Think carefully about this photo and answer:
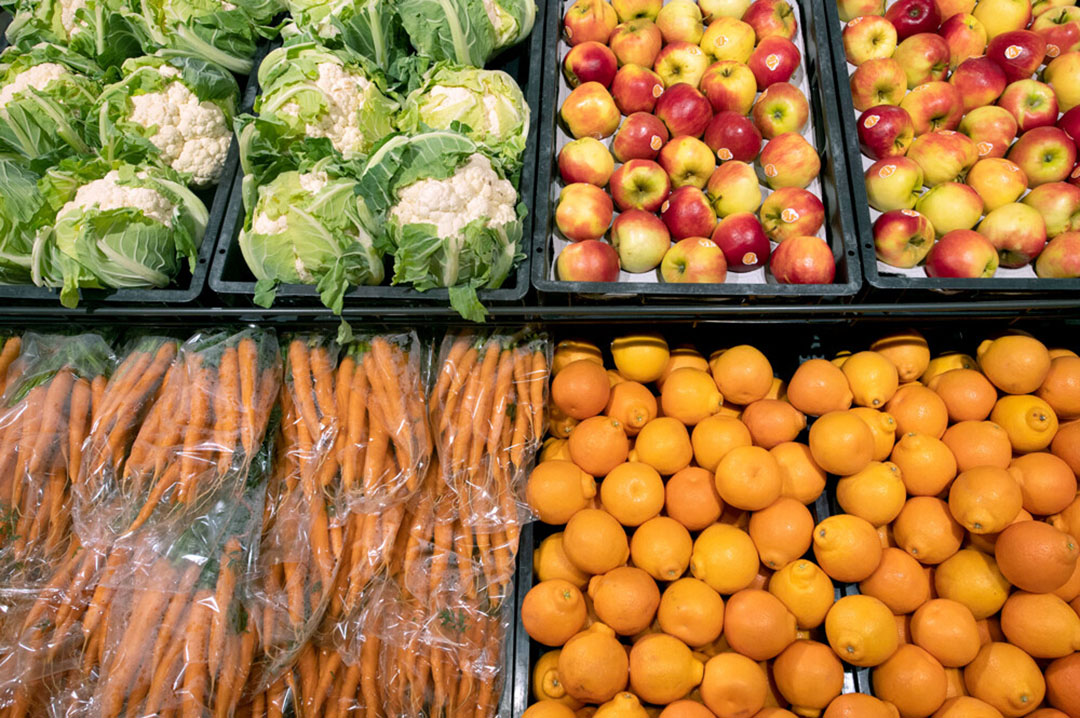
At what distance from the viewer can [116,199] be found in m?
1.42

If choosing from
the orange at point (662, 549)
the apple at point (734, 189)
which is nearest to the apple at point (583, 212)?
the apple at point (734, 189)

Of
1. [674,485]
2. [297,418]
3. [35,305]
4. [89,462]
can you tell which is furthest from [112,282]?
[674,485]

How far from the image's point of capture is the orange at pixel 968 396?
136 centimetres

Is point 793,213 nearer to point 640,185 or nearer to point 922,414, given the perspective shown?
point 640,185

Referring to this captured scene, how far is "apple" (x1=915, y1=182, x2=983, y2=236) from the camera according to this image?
4.80 feet

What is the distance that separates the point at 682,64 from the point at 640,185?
0.44 metres


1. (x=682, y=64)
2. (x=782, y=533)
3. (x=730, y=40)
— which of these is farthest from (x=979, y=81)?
(x=782, y=533)

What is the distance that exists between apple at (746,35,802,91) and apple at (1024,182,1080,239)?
0.67 meters

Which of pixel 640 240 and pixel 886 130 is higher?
pixel 886 130

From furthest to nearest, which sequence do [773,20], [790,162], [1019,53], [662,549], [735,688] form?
1. [773,20]
2. [1019,53]
3. [790,162]
4. [662,549]
5. [735,688]

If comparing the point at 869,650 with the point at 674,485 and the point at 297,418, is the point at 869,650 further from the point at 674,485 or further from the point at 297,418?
the point at 297,418

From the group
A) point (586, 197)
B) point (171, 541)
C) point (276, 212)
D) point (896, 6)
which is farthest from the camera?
point (896, 6)

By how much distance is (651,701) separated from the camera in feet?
3.87

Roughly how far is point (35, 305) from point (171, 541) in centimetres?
69
